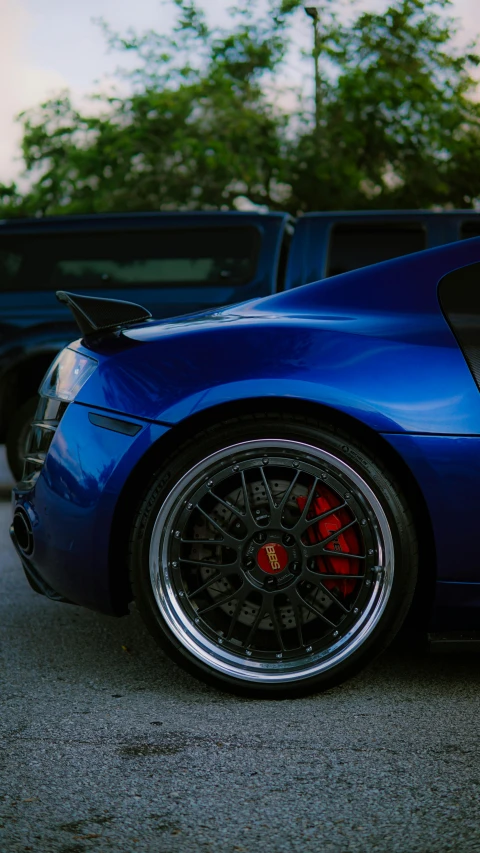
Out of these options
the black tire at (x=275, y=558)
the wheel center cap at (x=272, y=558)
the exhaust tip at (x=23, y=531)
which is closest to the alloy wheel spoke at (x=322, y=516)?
the black tire at (x=275, y=558)

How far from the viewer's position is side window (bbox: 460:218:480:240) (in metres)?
6.64

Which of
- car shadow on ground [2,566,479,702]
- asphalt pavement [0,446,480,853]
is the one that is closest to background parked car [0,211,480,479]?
car shadow on ground [2,566,479,702]

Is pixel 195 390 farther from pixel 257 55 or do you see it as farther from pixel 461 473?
pixel 257 55

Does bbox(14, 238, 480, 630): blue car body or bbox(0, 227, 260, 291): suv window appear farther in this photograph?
bbox(0, 227, 260, 291): suv window

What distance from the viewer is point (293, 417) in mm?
3025

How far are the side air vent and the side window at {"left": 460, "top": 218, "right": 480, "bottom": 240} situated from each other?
3.63 m

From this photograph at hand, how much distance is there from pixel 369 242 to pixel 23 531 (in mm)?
4151

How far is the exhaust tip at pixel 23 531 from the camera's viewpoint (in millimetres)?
3260

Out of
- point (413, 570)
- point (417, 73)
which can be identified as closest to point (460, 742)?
point (413, 570)

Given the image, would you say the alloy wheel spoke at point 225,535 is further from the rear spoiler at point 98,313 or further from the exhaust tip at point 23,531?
the rear spoiler at point 98,313

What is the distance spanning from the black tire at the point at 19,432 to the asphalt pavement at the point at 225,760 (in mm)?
3758

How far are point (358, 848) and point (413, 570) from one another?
3.31 ft

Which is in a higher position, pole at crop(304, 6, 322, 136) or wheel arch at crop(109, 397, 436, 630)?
pole at crop(304, 6, 322, 136)

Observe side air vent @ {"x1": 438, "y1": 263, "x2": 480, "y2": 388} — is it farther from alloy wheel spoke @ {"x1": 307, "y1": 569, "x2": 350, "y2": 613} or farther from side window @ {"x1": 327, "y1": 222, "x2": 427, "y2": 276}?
side window @ {"x1": 327, "y1": 222, "x2": 427, "y2": 276}
